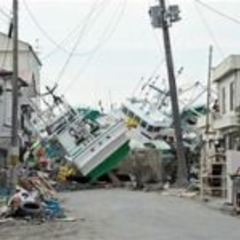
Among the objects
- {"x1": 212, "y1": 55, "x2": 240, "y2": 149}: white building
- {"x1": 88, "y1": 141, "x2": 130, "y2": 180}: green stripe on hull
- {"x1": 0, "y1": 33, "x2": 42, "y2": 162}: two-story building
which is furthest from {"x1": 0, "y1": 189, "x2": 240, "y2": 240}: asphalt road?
{"x1": 88, "y1": 141, "x2": 130, "y2": 180}: green stripe on hull

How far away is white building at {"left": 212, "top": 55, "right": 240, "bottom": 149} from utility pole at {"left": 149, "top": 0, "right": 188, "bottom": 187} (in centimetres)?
252

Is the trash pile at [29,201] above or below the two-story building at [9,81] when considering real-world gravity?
below

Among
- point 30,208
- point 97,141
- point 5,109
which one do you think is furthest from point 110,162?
point 30,208

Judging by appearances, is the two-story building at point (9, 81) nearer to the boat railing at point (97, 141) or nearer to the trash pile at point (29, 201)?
the trash pile at point (29, 201)

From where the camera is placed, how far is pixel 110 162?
53094 mm

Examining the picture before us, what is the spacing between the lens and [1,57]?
2965 inches

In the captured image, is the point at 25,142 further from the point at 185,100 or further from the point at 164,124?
the point at 185,100

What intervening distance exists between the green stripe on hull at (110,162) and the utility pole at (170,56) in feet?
12.8

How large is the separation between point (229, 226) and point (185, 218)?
9.85ft

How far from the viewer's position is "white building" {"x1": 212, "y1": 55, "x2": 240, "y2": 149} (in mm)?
44287

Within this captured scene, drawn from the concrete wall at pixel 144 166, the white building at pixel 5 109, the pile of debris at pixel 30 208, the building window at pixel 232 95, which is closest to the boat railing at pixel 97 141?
the concrete wall at pixel 144 166

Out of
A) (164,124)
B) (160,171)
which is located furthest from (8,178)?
(164,124)

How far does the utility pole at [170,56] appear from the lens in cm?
4947

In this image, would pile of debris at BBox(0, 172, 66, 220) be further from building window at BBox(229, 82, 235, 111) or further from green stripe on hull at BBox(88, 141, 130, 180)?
green stripe on hull at BBox(88, 141, 130, 180)
